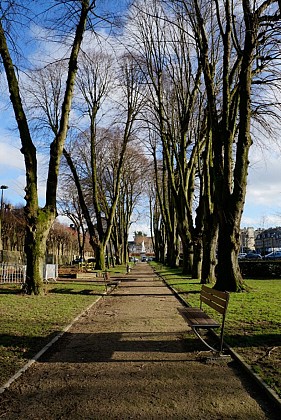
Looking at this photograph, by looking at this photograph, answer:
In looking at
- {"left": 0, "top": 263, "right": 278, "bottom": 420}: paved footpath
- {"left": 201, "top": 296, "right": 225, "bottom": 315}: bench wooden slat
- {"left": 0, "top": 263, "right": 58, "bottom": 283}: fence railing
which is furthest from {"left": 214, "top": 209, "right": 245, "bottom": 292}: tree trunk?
{"left": 0, "top": 263, "right": 58, "bottom": 283}: fence railing

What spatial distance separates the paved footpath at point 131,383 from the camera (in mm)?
4164

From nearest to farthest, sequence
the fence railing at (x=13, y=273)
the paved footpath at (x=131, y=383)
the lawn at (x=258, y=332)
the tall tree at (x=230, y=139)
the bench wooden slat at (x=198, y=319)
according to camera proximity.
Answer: the paved footpath at (x=131, y=383)
the lawn at (x=258, y=332)
the bench wooden slat at (x=198, y=319)
the tall tree at (x=230, y=139)
the fence railing at (x=13, y=273)

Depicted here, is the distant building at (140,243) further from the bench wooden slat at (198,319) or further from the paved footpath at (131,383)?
the paved footpath at (131,383)

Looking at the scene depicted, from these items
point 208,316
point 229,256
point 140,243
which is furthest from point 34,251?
point 140,243

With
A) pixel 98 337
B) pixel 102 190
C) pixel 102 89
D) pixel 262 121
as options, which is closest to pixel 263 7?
pixel 262 121

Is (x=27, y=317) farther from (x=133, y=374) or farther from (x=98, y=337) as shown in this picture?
(x=133, y=374)

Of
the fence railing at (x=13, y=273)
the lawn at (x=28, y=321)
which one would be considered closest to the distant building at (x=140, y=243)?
the fence railing at (x=13, y=273)

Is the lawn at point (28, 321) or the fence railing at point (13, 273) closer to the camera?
the lawn at point (28, 321)

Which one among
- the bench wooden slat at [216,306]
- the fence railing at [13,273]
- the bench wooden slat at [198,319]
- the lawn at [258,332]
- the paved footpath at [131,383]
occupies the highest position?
the fence railing at [13,273]

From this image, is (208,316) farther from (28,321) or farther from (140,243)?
(140,243)

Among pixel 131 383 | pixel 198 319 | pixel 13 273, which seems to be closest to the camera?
pixel 131 383

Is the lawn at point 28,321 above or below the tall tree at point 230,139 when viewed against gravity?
below

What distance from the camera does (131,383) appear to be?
5.00 m

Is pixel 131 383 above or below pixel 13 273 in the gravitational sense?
below
